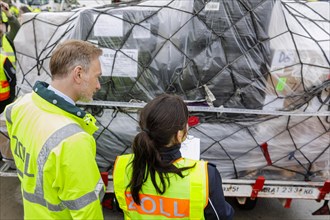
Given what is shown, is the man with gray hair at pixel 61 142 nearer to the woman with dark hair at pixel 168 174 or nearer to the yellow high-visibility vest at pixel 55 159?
the yellow high-visibility vest at pixel 55 159

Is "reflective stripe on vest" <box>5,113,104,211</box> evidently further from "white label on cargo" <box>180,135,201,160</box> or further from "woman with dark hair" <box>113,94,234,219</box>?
"white label on cargo" <box>180,135,201,160</box>

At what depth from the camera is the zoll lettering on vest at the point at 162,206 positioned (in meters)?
1.13

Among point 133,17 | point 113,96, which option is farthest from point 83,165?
point 133,17

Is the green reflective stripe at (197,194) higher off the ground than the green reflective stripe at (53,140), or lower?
lower

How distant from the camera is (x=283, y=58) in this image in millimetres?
2100

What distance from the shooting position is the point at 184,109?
45.1 inches

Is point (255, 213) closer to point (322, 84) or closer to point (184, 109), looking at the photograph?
point (322, 84)

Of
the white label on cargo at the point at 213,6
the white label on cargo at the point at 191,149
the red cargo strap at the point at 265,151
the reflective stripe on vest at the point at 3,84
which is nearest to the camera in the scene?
the white label on cargo at the point at 191,149

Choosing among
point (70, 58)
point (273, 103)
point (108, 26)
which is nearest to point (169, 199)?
point (70, 58)

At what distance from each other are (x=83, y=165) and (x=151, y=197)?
326 mm

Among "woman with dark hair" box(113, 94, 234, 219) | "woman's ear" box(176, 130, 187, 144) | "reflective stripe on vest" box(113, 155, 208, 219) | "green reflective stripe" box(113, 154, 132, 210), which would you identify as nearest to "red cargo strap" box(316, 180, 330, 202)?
"woman with dark hair" box(113, 94, 234, 219)

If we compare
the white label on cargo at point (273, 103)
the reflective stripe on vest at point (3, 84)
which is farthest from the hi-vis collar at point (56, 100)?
the reflective stripe on vest at point (3, 84)

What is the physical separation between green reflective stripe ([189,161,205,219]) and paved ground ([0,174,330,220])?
6.07 feet

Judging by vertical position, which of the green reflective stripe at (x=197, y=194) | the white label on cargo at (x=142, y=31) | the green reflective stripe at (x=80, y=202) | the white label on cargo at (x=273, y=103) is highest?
the white label on cargo at (x=142, y=31)
